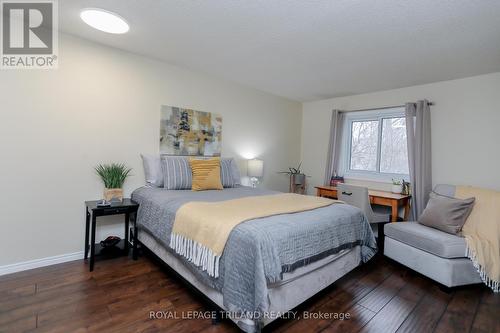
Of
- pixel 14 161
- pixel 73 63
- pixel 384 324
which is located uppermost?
pixel 73 63

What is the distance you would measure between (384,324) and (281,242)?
1.01m

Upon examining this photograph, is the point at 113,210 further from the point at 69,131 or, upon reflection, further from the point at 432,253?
the point at 432,253

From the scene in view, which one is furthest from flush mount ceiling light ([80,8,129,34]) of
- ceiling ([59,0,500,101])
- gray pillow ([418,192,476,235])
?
gray pillow ([418,192,476,235])

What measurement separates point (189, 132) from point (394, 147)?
9.99 feet

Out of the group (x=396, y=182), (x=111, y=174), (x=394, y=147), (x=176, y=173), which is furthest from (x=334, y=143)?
(x=111, y=174)

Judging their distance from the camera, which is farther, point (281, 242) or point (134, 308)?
point (134, 308)

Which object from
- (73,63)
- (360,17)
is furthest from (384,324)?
(73,63)

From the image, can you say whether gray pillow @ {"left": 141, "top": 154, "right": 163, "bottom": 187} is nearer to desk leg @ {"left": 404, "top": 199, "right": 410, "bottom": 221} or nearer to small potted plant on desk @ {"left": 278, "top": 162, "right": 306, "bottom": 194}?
small potted plant on desk @ {"left": 278, "top": 162, "right": 306, "bottom": 194}

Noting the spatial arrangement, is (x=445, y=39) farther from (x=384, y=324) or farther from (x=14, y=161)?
(x=14, y=161)

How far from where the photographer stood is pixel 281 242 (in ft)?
5.10

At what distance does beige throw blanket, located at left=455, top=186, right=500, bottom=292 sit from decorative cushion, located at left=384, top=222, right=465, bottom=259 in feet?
0.36

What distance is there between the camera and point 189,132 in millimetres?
3285

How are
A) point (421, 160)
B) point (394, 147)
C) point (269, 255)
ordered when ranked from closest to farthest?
point (269, 255) → point (421, 160) → point (394, 147)

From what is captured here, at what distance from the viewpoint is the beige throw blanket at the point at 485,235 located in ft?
7.36
